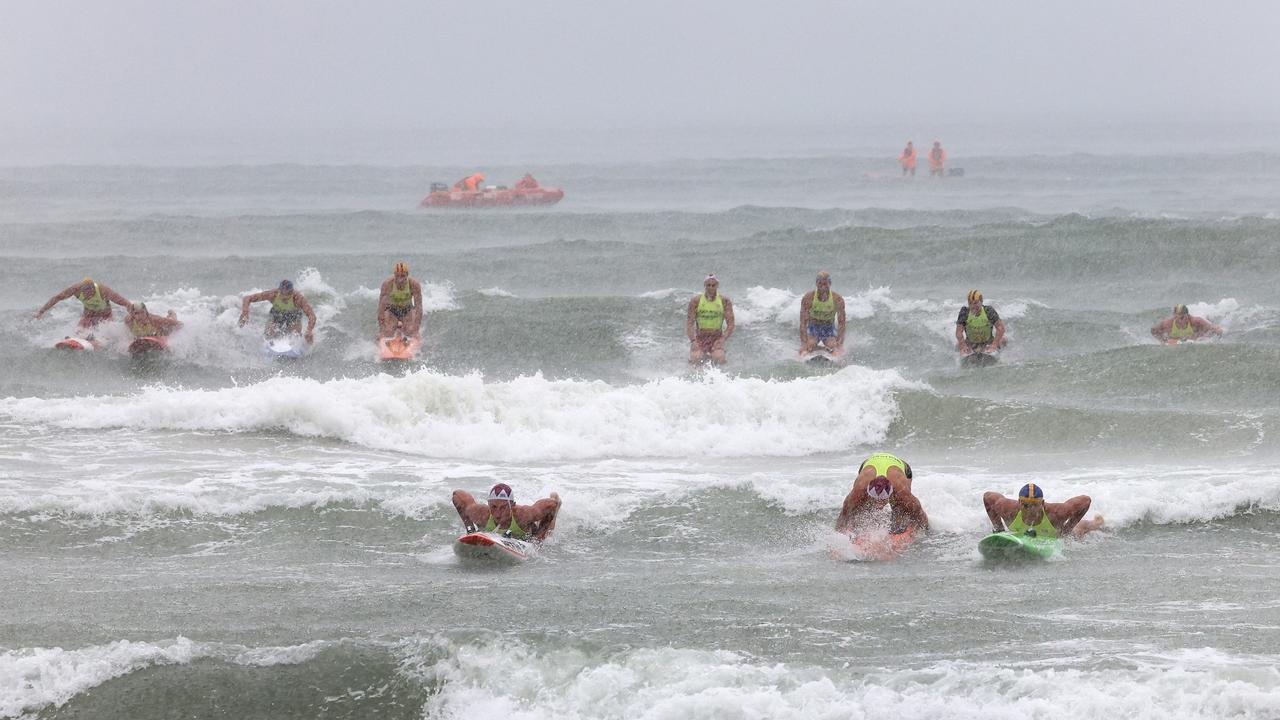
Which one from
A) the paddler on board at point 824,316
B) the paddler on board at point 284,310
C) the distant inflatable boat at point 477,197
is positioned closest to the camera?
the paddler on board at point 824,316

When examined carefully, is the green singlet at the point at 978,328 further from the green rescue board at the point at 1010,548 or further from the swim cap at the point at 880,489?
the green rescue board at the point at 1010,548

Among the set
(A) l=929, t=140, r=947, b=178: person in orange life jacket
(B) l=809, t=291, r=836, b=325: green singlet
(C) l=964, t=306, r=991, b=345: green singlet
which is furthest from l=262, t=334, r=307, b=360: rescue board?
(A) l=929, t=140, r=947, b=178: person in orange life jacket

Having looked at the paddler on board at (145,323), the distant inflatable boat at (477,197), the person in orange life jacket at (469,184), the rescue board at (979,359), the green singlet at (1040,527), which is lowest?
the green singlet at (1040,527)

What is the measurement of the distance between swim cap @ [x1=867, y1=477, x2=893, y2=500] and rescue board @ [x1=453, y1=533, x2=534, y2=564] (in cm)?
254

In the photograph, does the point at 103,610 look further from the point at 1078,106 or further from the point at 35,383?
the point at 1078,106

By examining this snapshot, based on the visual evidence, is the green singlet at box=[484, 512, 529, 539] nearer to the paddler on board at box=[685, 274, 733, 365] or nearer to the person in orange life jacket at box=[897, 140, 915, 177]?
the paddler on board at box=[685, 274, 733, 365]

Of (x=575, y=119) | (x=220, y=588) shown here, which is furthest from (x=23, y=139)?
(x=220, y=588)

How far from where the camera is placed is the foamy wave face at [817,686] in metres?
6.71

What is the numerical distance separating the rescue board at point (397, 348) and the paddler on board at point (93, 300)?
3418 mm

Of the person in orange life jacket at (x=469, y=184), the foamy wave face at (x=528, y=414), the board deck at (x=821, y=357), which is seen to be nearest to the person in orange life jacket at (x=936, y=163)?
the person in orange life jacket at (x=469, y=184)

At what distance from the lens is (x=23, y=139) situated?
91188 millimetres

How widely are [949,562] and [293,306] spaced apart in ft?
39.1

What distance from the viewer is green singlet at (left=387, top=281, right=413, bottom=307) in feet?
62.8

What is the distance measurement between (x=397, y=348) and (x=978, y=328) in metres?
7.60
